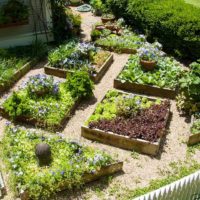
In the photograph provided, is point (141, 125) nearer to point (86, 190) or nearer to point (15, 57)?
point (86, 190)

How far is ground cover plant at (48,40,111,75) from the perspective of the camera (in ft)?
37.6

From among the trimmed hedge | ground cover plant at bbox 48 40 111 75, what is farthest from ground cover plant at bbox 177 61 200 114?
ground cover plant at bbox 48 40 111 75

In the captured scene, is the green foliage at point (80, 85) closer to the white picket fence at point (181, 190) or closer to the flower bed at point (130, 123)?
the flower bed at point (130, 123)

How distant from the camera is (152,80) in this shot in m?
10.7

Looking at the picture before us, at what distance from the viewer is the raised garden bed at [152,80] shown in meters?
10.5

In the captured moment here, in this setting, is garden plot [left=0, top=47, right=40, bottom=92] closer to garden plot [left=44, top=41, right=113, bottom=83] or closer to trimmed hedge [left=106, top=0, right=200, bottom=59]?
garden plot [left=44, top=41, right=113, bottom=83]

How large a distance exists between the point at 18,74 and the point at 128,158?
4.88 m

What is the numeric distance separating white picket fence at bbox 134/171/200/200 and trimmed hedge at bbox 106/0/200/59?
20.1ft

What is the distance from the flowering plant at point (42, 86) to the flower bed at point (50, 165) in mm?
1517

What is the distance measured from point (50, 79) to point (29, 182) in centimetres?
355

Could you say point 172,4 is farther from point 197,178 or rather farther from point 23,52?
point 197,178

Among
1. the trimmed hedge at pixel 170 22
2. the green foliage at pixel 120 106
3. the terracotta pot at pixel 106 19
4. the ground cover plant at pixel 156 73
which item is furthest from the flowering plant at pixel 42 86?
the terracotta pot at pixel 106 19

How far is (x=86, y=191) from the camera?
760 cm

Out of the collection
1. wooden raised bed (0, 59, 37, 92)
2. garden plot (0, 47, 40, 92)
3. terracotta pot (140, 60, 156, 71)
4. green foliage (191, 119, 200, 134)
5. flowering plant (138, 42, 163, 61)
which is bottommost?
wooden raised bed (0, 59, 37, 92)
